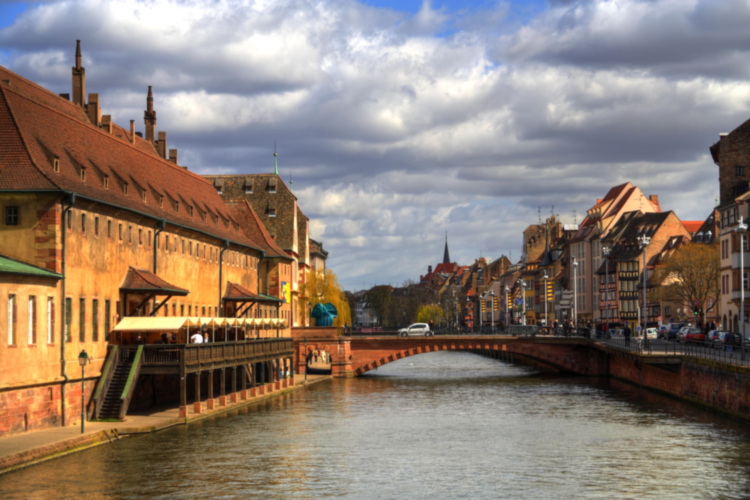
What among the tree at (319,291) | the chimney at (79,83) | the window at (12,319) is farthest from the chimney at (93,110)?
the tree at (319,291)

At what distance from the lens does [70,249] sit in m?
55.2

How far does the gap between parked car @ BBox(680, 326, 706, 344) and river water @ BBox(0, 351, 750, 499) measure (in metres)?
12.1

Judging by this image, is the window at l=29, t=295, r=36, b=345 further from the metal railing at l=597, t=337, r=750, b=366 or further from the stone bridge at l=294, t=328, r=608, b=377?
the stone bridge at l=294, t=328, r=608, b=377

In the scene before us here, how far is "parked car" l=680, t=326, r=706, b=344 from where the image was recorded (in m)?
87.3

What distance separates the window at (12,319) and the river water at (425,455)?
5656mm

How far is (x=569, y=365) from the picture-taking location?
11194 centimetres

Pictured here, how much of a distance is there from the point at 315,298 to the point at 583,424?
268 ft

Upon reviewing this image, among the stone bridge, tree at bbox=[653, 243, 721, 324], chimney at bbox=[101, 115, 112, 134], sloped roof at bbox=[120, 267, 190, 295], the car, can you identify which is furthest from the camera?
the car

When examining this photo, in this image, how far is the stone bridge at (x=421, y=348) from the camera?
4365 inches

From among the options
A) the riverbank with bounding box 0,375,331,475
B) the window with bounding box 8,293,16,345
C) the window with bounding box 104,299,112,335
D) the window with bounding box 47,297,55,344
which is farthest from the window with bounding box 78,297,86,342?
the window with bounding box 8,293,16,345

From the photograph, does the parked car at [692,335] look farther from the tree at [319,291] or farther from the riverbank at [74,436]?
the tree at [319,291]

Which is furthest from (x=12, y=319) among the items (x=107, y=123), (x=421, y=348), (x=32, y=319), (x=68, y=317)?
(x=421, y=348)

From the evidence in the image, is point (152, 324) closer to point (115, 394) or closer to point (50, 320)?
point (115, 394)

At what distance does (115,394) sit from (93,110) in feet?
100
